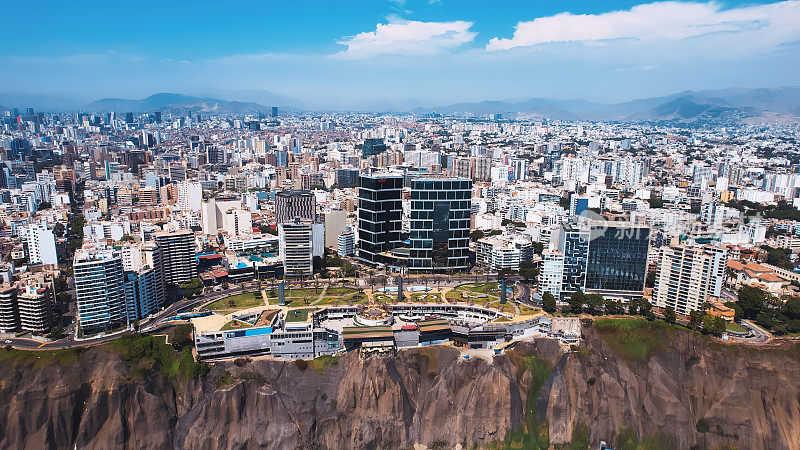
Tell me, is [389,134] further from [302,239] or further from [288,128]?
[302,239]

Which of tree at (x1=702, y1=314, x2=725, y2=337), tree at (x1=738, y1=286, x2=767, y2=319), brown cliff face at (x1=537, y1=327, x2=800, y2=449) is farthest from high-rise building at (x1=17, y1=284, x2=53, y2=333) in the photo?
tree at (x1=738, y1=286, x2=767, y2=319)

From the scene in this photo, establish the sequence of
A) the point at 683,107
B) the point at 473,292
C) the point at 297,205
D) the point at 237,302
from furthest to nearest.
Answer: the point at 683,107 → the point at 297,205 → the point at 473,292 → the point at 237,302

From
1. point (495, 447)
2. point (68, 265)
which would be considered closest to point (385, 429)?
point (495, 447)

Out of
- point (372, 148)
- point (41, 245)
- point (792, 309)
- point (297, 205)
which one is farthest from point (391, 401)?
point (372, 148)

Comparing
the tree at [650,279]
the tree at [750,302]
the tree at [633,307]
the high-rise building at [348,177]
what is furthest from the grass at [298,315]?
the high-rise building at [348,177]

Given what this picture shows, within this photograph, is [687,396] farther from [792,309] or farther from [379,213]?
[379,213]

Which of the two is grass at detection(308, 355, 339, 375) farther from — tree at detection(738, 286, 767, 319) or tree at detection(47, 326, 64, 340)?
tree at detection(738, 286, 767, 319)

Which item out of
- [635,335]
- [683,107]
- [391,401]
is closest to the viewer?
[391,401]
